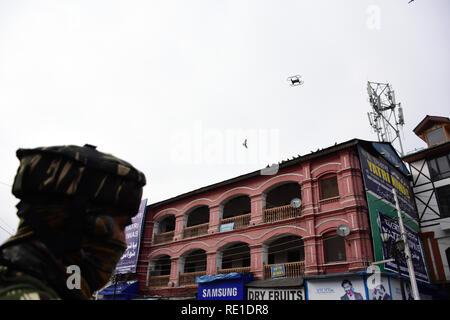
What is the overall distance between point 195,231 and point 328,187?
988 cm

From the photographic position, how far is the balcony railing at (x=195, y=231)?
20.6 m

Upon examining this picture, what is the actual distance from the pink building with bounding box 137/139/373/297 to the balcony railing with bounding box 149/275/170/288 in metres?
0.07

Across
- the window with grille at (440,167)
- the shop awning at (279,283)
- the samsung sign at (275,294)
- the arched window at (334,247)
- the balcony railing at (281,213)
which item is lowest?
the samsung sign at (275,294)

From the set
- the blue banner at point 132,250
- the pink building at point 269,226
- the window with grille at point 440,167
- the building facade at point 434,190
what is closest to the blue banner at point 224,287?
the pink building at point 269,226

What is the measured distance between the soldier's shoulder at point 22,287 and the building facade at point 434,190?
2073 cm

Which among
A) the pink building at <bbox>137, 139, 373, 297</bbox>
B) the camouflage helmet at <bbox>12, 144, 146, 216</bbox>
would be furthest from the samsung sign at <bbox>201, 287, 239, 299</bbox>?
the camouflage helmet at <bbox>12, 144, 146, 216</bbox>

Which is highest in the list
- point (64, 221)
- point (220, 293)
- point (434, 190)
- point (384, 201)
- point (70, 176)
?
point (434, 190)

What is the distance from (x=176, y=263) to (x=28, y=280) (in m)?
20.6

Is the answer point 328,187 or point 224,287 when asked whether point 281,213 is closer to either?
point 328,187

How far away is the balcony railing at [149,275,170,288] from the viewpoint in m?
20.9

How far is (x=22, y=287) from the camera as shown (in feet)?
4.43

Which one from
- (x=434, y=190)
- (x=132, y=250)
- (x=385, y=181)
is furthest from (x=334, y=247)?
(x=132, y=250)

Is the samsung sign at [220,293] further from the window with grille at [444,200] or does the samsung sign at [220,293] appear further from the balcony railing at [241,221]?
the window with grille at [444,200]
